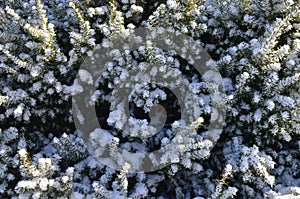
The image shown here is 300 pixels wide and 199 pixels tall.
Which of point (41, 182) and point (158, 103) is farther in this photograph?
point (158, 103)

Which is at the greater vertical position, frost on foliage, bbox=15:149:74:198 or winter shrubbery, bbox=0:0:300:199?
winter shrubbery, bbox=0:0:300:199

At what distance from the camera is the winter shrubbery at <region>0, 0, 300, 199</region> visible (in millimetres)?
2844

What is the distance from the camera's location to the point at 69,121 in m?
3.24

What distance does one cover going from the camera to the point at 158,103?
123 inches

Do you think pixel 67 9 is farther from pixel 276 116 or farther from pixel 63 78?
pixel 276 116

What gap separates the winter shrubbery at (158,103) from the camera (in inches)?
112

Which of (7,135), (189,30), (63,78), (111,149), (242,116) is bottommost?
(7,135)

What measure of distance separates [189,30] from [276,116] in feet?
3.54

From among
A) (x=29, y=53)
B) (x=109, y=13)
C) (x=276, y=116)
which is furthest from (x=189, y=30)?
(x=29, y=53)

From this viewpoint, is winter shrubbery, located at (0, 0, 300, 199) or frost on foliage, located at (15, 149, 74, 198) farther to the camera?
winter shrubbery, located at (0, 0, 300, 199)

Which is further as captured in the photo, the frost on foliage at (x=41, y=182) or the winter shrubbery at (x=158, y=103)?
the winter shrubbery at (x=158, y=103)

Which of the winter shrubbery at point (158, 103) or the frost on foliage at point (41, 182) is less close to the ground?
the winter shrubbery at point (158, 103)

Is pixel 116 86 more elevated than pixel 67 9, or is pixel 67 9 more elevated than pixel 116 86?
pixel 67 9

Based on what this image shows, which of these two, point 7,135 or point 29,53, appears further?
point 29,53
